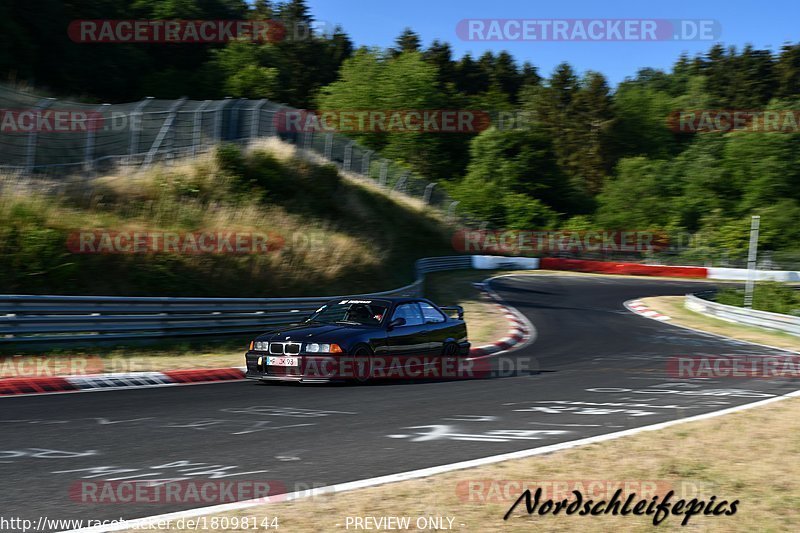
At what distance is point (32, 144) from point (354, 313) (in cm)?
1159

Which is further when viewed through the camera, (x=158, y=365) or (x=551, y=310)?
(x=551, y=310)

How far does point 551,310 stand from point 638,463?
19.4 meters

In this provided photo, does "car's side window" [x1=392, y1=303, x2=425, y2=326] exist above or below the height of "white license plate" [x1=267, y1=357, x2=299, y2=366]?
above

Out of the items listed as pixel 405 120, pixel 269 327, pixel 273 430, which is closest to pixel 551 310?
pixel 269 327

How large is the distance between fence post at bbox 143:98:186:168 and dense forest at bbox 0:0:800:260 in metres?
23.0

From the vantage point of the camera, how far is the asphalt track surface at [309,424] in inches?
223

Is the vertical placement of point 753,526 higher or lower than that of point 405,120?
lower

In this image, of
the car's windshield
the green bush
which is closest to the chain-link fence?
the green bush

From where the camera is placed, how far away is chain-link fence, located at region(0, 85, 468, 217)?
18625 mm

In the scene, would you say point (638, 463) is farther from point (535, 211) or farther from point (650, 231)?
point (650, 231)

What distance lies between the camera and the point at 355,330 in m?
10.7
